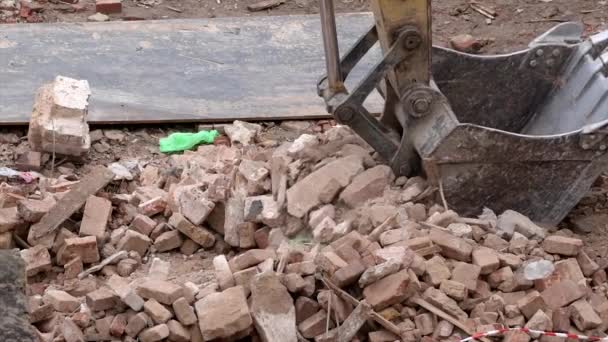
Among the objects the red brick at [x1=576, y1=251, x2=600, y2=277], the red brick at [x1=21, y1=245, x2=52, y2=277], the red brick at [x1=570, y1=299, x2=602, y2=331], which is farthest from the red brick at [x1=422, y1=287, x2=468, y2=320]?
the red brick at [x1=21, y1=245, x2=52, y2=277]

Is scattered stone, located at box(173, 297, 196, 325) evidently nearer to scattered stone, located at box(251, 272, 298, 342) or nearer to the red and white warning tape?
scattered stone, located at box(251, 272, 298, 342)

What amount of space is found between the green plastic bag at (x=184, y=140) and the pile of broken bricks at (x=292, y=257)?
25.8 inches

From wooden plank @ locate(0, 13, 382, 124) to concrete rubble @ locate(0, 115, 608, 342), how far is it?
1193 millimetres

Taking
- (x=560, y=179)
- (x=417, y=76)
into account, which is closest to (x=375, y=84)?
(x=417, y=76)

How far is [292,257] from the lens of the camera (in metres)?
5.61

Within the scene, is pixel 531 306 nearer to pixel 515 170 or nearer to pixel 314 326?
pixel 515 170

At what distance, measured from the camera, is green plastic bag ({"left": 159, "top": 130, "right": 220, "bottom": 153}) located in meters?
7.52

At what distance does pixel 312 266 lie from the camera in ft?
17.8

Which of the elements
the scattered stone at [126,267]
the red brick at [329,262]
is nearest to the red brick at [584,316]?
the red brick at [329,262]

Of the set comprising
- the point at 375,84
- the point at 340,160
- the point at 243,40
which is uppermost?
the point at 375,84

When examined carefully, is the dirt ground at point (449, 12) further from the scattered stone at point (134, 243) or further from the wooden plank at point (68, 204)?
the scattered stone at point (134, 243)

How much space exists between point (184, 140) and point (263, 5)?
277cm

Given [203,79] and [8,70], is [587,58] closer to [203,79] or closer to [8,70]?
[203,79]

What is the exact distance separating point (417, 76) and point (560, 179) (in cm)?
→ 98
